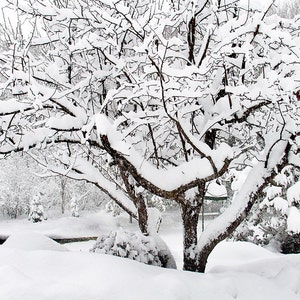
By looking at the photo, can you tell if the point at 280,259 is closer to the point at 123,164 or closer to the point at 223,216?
the point at 223,216

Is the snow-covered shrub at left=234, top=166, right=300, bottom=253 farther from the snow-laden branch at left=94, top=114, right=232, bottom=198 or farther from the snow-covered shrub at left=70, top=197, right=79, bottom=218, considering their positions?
→ the snow-covered shrub at left=70, top=197, right=79, bottom=218

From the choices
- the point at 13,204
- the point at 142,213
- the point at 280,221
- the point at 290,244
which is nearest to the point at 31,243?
the point at 142,213

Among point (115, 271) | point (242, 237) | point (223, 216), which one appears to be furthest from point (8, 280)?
point (242, 237)

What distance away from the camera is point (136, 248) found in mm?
4453

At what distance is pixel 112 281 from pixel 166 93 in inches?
66.7

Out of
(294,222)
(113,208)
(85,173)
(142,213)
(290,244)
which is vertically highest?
(85,173)

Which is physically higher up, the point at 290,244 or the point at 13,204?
the point at 290,244

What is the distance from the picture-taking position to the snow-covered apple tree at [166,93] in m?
3.38

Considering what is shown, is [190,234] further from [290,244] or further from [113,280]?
[290,244]

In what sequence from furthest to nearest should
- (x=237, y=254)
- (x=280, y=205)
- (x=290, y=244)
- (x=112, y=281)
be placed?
1. (x=290, y=244)
2. (x=280, y=205)
3. (x=237, y=254)
4. (x=112, y=281)

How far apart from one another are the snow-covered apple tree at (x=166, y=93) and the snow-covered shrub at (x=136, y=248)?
1.03 feet

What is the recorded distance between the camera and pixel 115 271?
330cm

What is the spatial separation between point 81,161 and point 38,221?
17.6 metres

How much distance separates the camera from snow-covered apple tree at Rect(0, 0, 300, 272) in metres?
3.38
